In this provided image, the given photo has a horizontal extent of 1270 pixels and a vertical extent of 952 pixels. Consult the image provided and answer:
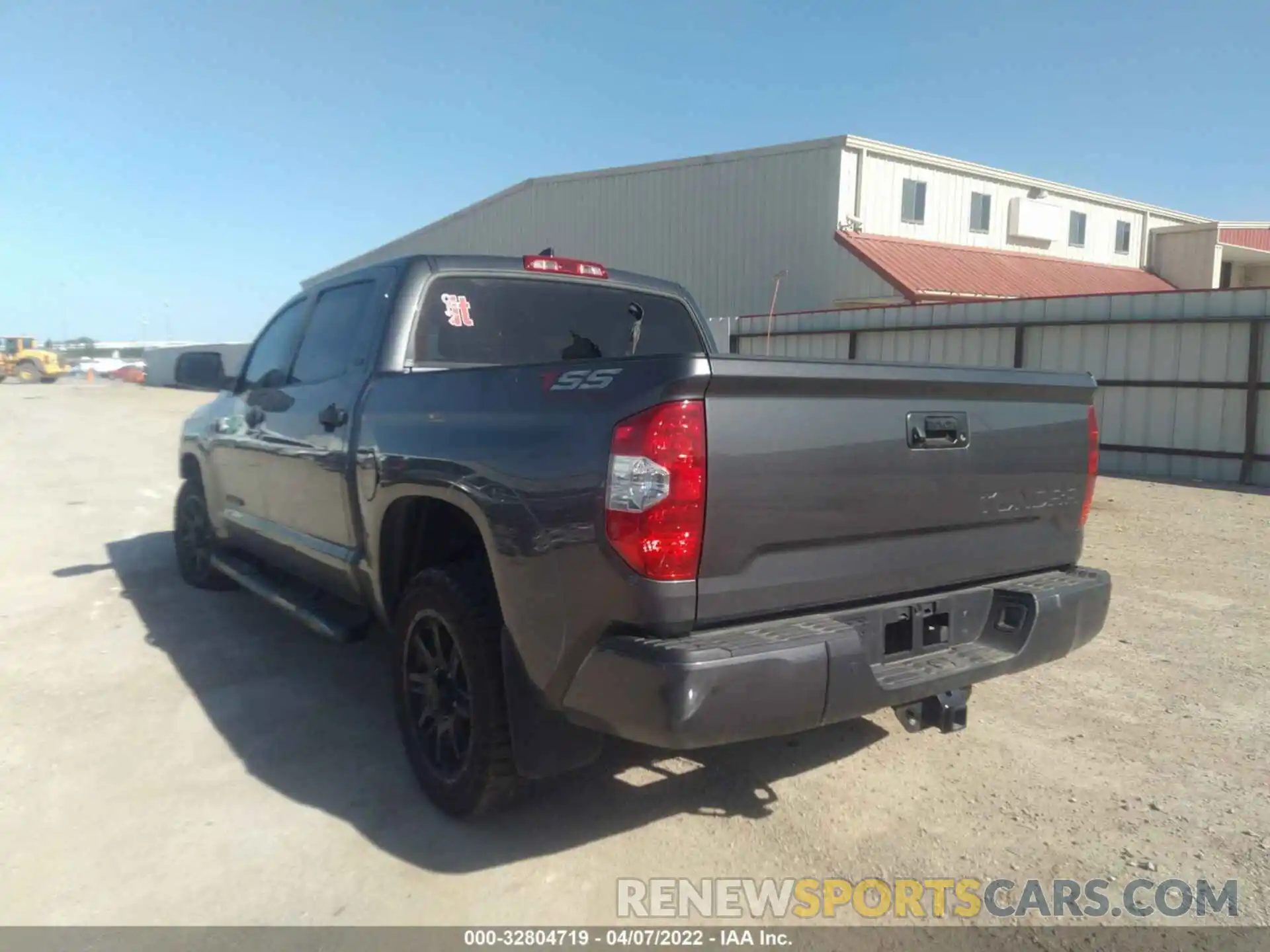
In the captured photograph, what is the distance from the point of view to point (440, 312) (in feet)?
12.8

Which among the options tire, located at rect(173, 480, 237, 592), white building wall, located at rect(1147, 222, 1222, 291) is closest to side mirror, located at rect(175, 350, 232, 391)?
tire, located at rect(173, 480, 237, 592)

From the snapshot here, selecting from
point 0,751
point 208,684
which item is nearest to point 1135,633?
point 208,684

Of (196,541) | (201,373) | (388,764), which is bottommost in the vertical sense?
(388,764)

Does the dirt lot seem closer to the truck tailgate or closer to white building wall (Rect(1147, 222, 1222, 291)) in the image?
the truck tailgate

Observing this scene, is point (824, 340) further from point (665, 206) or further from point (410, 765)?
point (410, 765)

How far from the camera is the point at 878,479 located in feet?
9.11

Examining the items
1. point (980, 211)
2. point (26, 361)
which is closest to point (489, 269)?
point (980, 211)

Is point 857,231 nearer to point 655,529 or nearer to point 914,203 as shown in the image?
point 914,203

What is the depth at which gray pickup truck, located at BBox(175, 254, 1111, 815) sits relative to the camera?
2.42 meters

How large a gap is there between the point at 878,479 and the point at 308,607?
2745 millimetres

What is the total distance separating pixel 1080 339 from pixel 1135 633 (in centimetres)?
885

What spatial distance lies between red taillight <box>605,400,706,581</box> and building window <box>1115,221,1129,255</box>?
109ft

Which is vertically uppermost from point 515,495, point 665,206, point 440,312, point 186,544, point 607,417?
point 665,206

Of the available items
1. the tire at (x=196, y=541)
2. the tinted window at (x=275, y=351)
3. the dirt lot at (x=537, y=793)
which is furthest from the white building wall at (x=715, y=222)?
the dirt lot at (x=537, y=793)
